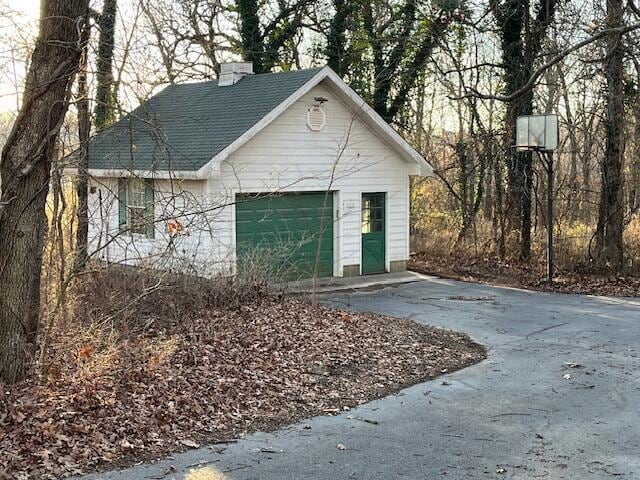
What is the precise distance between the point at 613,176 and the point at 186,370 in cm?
1402

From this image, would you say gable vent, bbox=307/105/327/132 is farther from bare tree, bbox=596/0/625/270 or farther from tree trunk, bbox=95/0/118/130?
bare tree, bbox=596/0/625/270

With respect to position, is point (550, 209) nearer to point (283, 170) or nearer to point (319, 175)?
point (319, 175)

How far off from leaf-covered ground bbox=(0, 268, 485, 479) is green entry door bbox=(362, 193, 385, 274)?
23.1ft

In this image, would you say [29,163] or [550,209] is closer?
[29,163]

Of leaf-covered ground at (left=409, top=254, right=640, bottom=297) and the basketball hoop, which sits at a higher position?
the basketball hoop

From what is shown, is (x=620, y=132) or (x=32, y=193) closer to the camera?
(x=32, y=193)

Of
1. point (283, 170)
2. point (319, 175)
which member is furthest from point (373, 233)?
point (283, 170)

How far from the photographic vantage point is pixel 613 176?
19000 millimetres

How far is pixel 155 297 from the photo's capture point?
35.3 ft

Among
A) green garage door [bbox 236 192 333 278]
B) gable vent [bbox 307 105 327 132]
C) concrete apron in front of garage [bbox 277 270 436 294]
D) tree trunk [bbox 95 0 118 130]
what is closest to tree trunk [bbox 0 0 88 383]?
tree trunk [bbox 95 0 118 130]

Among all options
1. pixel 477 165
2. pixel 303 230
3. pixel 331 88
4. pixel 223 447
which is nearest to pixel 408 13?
pixel 477 165

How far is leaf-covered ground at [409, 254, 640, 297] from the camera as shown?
17875 mm

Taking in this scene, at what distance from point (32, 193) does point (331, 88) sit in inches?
449

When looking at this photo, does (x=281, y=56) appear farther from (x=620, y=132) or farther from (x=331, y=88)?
(x=620, y=132)
